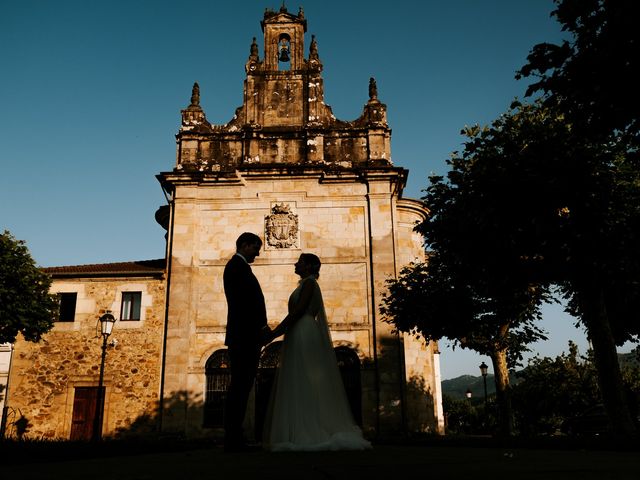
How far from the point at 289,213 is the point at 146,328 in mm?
7137

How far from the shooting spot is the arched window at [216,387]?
21078 millimetres

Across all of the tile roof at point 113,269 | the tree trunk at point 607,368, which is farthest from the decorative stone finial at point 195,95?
the tree trunk at point 607,368

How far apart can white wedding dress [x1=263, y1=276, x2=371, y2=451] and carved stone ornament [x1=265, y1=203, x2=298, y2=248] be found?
1562 cm

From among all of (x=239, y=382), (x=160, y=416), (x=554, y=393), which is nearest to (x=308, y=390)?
(x=239, y=382)

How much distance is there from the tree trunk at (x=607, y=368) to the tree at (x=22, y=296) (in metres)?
17.3

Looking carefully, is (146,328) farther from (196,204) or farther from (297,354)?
(297,354)

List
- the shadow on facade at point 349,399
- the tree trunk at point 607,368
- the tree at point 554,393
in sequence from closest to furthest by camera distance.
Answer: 1. the tree trunk at point 607,368
2. the shadow on facade at point 349,399
3. the tree at point 554,393

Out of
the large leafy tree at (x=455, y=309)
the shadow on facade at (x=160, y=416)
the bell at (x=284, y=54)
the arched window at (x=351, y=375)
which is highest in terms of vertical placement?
the bell at (x=284, y=54)

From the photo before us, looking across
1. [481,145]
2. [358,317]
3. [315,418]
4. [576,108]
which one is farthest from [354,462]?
[358,317]

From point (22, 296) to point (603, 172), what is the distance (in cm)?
1832

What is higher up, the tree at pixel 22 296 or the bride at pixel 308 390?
the tree at pixel 22 296

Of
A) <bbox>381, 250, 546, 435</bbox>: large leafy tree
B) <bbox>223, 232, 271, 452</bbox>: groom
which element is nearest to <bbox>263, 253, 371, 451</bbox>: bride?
<bbox>223, 232, 271, 452</bbox>: groom

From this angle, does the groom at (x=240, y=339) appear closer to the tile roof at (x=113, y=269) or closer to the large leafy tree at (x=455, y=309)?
the large leafy tree at (x=455, y=309)

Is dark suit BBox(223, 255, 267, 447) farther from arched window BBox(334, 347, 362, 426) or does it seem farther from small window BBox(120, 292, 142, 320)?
small window BBox(120, 292, 142, 320)
